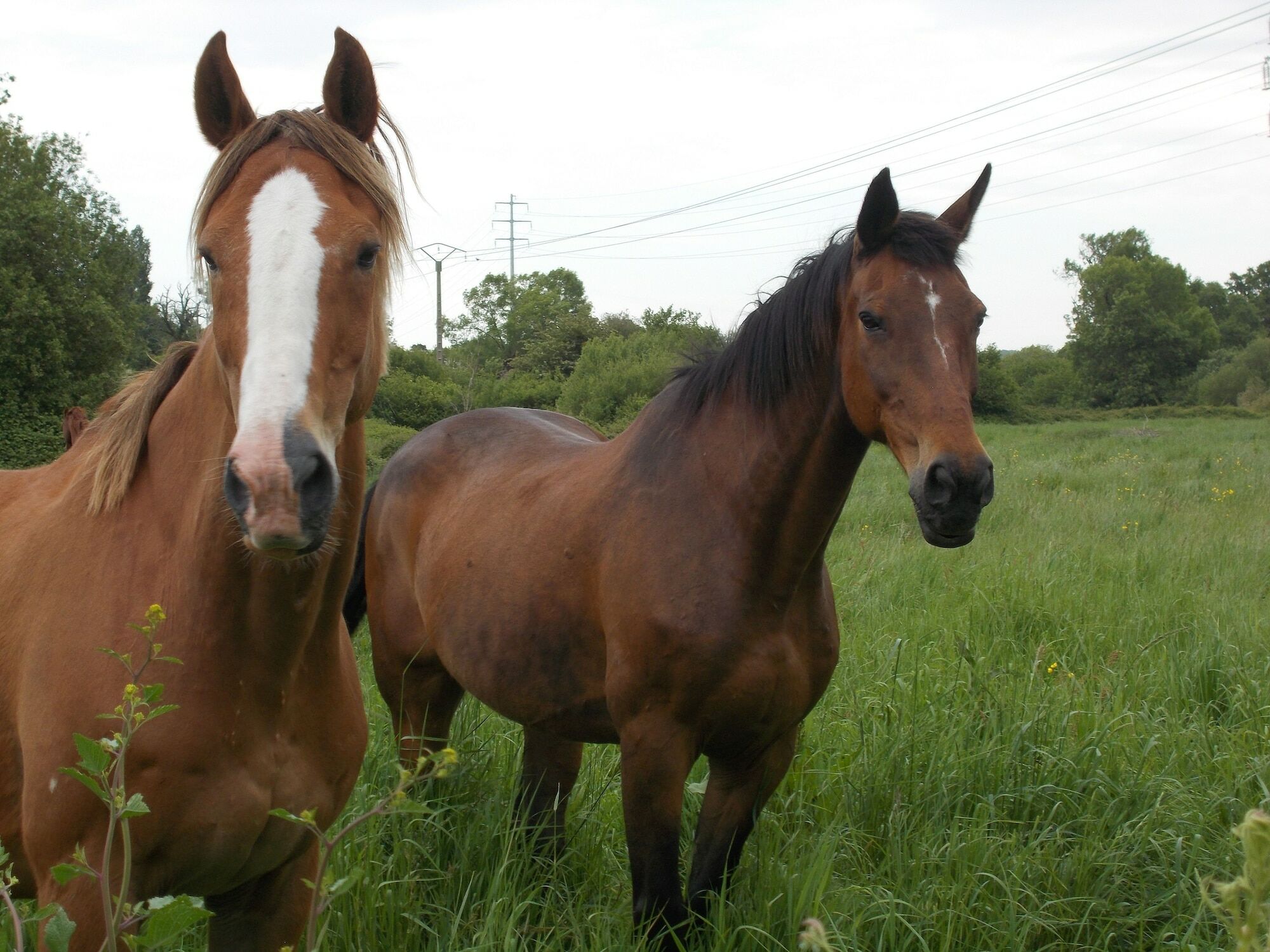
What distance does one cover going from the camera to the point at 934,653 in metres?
4.74

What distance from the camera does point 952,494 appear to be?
7.54 ft

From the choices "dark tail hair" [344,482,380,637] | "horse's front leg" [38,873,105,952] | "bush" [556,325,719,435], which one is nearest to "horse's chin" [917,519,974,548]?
"horse's front leg" [38,873,105,952]

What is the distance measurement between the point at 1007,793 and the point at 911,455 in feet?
4.97

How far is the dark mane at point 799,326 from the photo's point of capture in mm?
2617

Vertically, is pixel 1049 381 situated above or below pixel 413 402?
above

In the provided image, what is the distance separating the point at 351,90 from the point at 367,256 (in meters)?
0.49

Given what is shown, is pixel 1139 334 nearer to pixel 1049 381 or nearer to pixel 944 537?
pixel 1049 381

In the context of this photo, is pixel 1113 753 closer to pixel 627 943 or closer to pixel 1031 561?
pixel 627 943

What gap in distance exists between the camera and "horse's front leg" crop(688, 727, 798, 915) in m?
2.78

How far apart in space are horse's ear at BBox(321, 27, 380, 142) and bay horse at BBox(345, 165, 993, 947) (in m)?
1.31

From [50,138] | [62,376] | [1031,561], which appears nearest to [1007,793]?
[1031,561]

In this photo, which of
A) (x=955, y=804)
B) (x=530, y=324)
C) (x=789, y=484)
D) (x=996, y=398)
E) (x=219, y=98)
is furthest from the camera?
(x=530, y=324)

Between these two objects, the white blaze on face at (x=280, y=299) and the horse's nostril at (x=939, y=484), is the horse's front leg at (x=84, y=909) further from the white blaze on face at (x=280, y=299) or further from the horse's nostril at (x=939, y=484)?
the horse's nostril at (x=939, y=484)

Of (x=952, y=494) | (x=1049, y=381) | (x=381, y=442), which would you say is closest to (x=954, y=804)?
(x=952, y=494)
